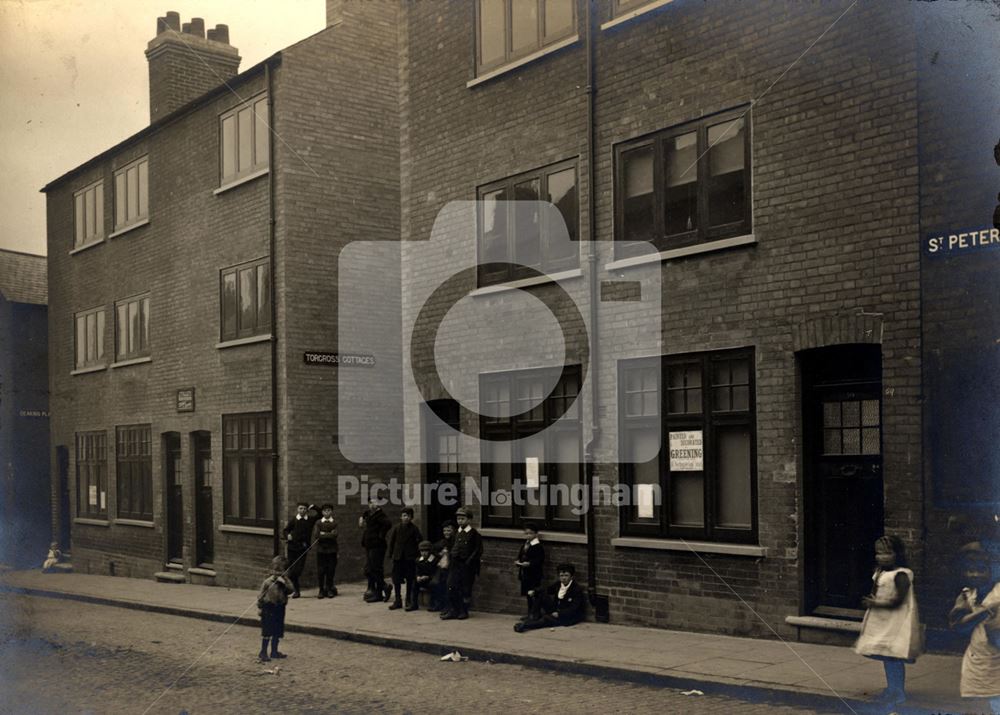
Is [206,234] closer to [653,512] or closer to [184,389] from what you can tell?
[184,389]

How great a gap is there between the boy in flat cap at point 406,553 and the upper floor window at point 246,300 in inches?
227

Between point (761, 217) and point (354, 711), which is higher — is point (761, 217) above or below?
above

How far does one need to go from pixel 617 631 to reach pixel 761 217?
5390mm

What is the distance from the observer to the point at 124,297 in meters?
20.4

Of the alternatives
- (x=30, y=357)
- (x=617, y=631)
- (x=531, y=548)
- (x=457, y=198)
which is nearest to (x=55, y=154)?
(x=457, y=198)

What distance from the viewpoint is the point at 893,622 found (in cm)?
841

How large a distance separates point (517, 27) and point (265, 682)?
9.74 meters

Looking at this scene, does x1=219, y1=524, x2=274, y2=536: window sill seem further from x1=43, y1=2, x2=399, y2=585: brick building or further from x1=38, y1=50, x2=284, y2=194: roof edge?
x1=38, y1=50, x2=284, y2=194: roof edge

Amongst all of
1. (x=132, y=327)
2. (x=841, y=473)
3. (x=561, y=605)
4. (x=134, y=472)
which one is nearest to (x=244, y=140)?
(x=132, y=327)

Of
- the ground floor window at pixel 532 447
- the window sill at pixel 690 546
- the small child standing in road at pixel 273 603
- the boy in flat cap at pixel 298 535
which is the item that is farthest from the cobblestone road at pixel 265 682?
the boy in flat cap at pixel 298 535

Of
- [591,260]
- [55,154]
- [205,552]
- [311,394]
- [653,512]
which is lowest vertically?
[205,552]

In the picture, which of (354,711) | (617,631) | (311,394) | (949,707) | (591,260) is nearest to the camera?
(949,707)

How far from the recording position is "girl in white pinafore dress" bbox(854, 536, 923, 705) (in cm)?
830

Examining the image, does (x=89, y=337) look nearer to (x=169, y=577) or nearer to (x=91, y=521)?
(x=91, y=521)
